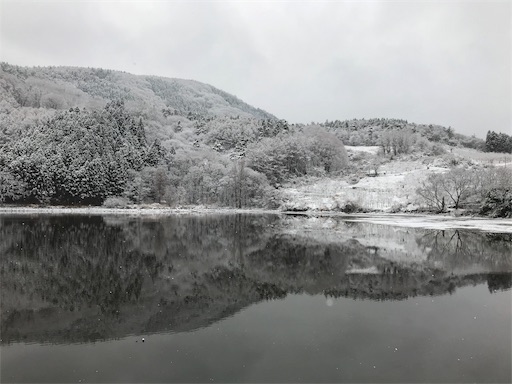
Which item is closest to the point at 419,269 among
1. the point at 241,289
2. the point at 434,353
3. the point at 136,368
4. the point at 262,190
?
the point at 241,289

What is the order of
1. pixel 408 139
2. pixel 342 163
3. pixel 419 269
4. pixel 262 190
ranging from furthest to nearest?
pixel 408 139 < pixel 342 163 < pixel 262 190 < pixel 419 269

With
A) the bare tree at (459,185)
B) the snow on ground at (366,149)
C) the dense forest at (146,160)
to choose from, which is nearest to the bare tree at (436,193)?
the bare tree at (459,185)

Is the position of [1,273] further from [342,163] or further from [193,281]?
[342,163]

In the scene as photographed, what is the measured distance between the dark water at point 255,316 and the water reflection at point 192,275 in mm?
86

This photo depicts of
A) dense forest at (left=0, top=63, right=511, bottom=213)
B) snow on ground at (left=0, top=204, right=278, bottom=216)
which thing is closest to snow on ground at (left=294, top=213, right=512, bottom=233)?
snow on ground at (left=0, top=204, right=278, bottom=216)

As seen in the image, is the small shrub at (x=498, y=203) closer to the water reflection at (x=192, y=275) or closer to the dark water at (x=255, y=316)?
the water reflection at (x=192, y=275)

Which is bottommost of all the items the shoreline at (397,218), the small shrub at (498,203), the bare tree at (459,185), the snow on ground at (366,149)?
the shoreline at (397,218)

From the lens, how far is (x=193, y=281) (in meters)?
16.5

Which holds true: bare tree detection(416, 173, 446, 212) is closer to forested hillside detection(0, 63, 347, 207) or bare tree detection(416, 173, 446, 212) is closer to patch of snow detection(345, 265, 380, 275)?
forested hillside detection(0, 63, 347, 207)

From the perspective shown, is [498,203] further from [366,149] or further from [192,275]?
[366,149]

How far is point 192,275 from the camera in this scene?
699 inches

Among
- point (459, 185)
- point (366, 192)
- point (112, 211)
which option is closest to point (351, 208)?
point (366, 192)

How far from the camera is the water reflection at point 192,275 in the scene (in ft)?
38.2

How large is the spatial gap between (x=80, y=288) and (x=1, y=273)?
5350 mm
